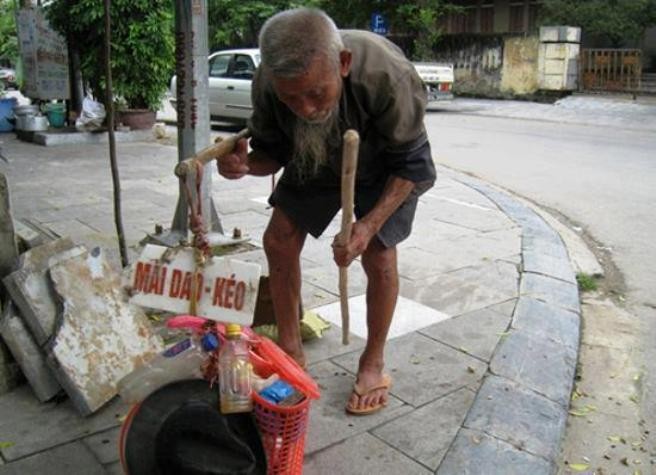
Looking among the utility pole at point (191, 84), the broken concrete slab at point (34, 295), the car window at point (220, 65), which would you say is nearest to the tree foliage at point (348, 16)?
the car window at point (220, 65)

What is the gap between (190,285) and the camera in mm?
1928

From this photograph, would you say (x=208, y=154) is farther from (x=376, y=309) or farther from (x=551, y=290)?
(x=551, y=290)

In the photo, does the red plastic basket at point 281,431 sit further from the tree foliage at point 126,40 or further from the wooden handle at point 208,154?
the tree foliage at point 126,40

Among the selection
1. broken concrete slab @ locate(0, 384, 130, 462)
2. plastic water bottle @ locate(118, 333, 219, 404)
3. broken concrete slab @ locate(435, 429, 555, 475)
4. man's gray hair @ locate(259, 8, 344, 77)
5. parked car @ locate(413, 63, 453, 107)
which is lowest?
broken concrete slab @ locate(435, 429, 555, 475)

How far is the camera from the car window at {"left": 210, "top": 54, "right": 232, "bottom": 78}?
13.1 meters

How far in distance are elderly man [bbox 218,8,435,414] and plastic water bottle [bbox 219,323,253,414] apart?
0.48 meters

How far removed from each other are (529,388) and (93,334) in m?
1.76

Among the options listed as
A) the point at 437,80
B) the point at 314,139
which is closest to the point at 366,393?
the point at 314,139

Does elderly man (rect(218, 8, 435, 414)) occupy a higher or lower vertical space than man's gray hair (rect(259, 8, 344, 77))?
lower

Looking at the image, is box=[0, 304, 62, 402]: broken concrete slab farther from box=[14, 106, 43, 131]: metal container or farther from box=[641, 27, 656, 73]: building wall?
box=[641, 27, 656, 73]: building wall

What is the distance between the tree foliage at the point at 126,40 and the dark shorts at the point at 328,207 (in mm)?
8140

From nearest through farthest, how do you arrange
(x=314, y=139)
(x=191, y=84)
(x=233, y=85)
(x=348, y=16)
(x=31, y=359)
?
(x=314, y=139)
(x=31, y=359)
(x=191, y=84)
(x=233, y=85)
(x=348, y=16)

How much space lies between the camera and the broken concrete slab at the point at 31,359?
8.32 ft

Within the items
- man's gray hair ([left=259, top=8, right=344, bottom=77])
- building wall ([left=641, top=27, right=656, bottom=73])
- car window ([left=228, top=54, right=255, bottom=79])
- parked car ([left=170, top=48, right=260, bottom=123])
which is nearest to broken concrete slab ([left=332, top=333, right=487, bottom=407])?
man's gray hair ([left=259, top=8, right=344, bottom=77])
